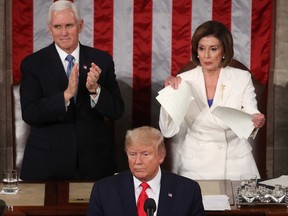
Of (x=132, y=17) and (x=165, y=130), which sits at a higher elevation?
(x=132, y=17)

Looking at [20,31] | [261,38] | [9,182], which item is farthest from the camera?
[261,38]

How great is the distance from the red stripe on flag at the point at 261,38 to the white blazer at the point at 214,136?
124cm

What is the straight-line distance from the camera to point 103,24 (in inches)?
264

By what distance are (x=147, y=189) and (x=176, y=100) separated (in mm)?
1067

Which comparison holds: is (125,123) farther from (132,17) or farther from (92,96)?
(92,96)

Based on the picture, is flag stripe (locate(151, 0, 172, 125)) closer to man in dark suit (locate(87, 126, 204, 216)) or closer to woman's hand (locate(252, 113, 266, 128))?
woman's hand (locate(252, 113, 266, 128))

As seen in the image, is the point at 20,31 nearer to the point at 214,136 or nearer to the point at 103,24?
the point at 103,24

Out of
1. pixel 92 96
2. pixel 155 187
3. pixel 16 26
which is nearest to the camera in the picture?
pixel 155 187

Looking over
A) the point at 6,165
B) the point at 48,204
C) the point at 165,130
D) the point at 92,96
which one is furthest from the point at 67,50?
the point at 6,165

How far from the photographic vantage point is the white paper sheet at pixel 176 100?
533 centimetres

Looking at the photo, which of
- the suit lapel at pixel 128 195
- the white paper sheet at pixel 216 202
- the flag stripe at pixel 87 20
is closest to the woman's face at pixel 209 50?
the white paper sheet at pixel 216 202

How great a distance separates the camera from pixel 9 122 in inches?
271

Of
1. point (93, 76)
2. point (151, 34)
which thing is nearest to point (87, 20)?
point (151, 34)

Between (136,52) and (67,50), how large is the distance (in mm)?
1250
